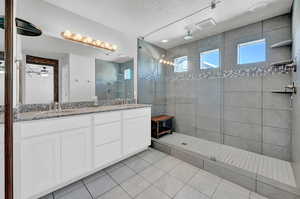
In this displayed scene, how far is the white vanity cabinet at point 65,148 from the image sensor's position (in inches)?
47.4

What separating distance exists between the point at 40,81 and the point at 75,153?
3.67 ft

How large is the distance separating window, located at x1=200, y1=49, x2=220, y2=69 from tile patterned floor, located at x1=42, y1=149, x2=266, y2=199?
6.83ft

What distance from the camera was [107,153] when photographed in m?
1.82

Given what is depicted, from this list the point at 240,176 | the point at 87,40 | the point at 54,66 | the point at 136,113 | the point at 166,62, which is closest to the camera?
the point at 240,176

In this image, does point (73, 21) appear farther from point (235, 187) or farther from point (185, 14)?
point (235, 187)

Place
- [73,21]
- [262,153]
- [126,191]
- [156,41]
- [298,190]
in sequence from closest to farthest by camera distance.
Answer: [298,190] < [126,191] < [73,21] < [262,153] < [156,41]

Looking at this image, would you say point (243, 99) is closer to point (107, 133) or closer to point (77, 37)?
point (107, 133)

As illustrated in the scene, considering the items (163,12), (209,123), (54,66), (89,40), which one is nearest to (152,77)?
(163,12)

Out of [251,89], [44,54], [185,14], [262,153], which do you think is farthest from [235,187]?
[44,54]

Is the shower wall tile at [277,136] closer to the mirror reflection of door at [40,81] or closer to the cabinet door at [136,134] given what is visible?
the cabinet door at [136,134]

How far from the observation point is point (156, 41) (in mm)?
3035

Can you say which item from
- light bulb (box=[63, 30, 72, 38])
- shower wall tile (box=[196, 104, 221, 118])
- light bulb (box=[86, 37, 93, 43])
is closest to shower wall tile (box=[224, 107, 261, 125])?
shower wall tile (box=[196, 104, 221, 118])

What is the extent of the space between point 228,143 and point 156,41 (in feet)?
8.93

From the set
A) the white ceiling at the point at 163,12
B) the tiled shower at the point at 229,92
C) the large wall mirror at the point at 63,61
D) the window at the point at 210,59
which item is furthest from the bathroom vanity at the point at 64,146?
the window at the point at 210,59
